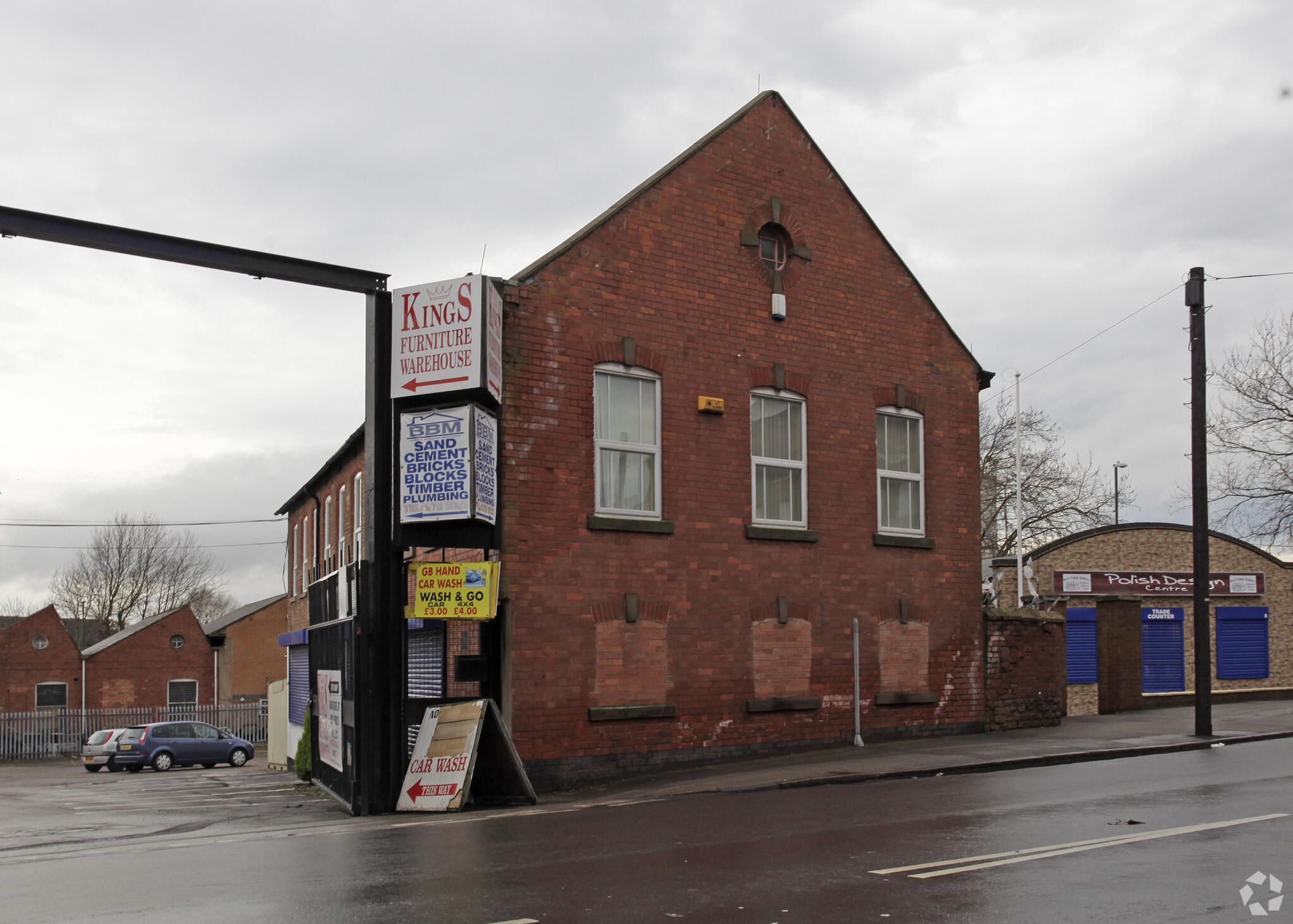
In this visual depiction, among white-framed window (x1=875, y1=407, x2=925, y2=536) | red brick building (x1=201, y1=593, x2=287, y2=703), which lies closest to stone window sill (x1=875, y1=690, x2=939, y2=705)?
white-framed window (x1=875, y1=407, x2=925, y2=536)

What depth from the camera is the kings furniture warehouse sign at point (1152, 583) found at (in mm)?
25938

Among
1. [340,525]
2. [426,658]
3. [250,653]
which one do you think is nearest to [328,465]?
[340,525]

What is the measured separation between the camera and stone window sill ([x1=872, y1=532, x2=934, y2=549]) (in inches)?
728

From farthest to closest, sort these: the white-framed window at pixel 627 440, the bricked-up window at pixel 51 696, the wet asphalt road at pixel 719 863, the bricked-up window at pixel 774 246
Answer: the bricked-up window at pixel 51 696, the bricked-up window at pixel 774 246, the white-framed window at pixel 627 440, the wet asphalt road at pixel 719 863

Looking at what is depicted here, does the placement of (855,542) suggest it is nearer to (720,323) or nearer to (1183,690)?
(720,323)

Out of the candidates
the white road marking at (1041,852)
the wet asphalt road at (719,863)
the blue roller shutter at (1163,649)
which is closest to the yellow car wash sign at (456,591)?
the wet asphalt road at (719,863)

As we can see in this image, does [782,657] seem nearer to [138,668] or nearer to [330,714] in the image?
[330,714]

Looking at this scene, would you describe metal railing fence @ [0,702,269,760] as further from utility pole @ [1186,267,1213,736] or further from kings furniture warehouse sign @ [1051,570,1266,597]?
utility pole @ [1186,267,1213,736]

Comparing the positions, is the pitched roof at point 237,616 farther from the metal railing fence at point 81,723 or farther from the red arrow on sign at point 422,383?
the red arrow on sign at point 422,383

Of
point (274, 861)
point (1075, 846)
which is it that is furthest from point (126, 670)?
point (1075, 846)

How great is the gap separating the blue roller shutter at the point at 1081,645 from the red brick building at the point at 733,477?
612 centimetres

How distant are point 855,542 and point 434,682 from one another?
6.85 metres

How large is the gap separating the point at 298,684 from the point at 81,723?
83.4ft

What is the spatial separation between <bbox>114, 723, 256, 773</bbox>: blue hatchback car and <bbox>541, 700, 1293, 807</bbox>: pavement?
24.8 m
